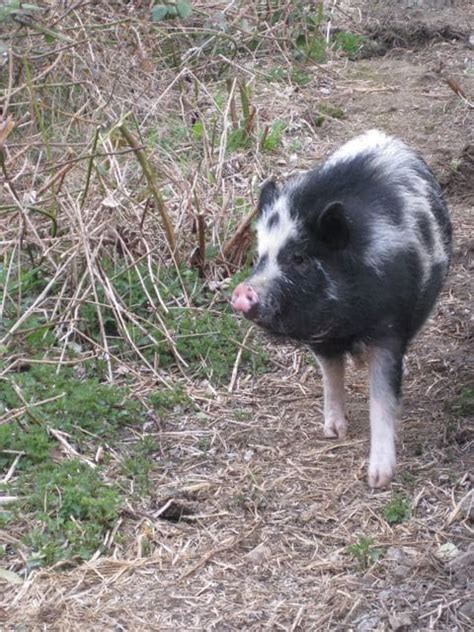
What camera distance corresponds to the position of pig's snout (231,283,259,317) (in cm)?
451

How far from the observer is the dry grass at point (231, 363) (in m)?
3.99

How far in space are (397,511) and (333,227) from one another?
3.75ft

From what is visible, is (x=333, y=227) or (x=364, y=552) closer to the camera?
(x=364, y=552)

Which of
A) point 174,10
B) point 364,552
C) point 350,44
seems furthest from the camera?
point 350,44

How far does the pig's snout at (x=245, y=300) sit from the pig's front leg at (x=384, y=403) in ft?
1.94

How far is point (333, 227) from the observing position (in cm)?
454

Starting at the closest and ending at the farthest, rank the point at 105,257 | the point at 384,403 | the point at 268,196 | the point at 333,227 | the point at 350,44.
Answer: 1. the point at 333,227
2. the point at 384,403
3. the point at 268,196
4. the point at 105,257
5. the point at 350,44

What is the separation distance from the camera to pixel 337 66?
973cm

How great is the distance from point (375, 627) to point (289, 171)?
460 centimetres

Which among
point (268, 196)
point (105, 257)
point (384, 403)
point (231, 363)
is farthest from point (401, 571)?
point (105, 257)

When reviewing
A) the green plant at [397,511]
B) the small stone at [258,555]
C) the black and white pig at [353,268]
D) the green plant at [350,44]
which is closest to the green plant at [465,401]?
the black and white pig at [353,268]

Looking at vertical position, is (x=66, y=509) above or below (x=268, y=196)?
below

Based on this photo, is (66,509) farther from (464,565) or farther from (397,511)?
(464,565)

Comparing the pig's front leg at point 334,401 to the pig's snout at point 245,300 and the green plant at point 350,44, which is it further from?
the green plant at point 350,44
